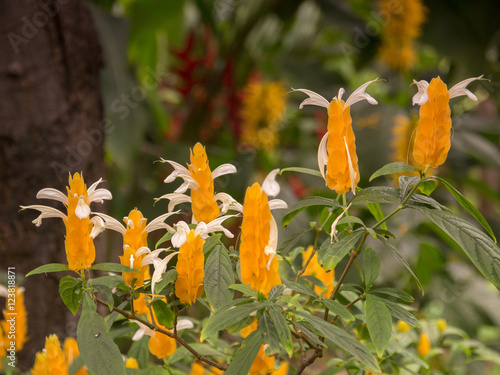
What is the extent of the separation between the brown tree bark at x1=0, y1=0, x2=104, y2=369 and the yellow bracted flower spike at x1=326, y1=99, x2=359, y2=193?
1.75ft

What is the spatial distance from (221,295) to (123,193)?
1225 mm

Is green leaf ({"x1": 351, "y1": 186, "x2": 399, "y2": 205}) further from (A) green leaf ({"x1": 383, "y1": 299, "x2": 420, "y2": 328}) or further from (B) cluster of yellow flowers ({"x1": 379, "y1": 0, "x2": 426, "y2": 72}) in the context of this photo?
(B) cluster of yellow flowers ({"x1": 379, "y1": 0, "x2": 426, "y2": 72})

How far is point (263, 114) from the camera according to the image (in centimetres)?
123

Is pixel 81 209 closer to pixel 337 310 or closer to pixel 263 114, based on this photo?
pixel 337 310

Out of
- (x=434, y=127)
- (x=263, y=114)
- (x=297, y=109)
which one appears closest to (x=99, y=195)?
(x=434, y=127)

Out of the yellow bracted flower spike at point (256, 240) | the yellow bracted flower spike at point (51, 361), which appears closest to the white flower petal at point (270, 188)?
the yellow bracted flower spike at point (256, 240)

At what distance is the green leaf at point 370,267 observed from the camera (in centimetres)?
32

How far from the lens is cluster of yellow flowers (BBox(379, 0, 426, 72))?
1.11m

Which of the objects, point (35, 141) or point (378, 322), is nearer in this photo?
point (378, 322)

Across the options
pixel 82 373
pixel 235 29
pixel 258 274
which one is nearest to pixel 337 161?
pixel 258 274

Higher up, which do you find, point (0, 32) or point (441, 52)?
point (0, 32)

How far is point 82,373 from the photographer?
1.28 feet

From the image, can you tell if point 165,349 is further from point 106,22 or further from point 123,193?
point 123,193

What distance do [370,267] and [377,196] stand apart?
6 centimetres
